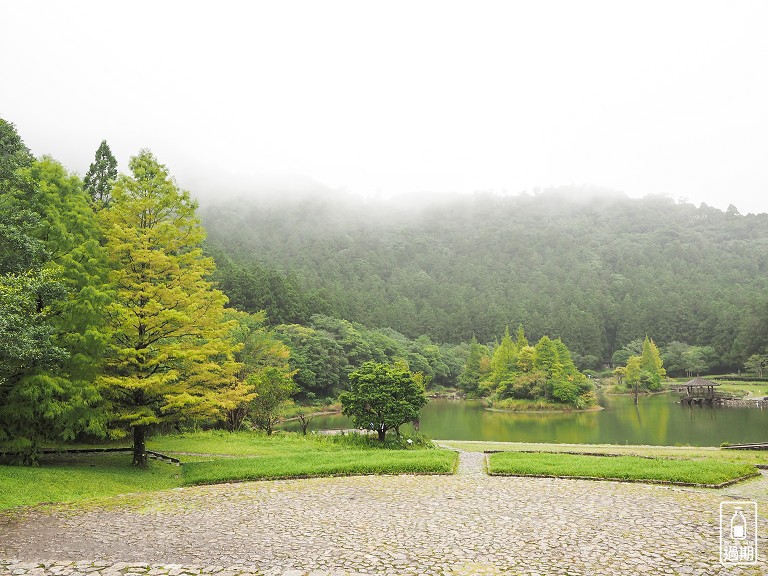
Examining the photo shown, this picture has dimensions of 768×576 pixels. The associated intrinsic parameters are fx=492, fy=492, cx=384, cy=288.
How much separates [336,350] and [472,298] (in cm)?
7714

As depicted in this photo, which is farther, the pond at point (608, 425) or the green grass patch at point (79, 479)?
the pond at point (608, 425)

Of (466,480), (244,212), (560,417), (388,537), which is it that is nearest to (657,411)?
(560,417)

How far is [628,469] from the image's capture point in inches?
574

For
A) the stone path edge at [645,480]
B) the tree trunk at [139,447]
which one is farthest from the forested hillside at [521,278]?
the stone path edge at [645,480]

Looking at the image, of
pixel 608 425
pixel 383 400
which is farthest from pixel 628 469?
pixel 608 425

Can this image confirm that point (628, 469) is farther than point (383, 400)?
No

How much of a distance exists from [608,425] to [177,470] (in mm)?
32193

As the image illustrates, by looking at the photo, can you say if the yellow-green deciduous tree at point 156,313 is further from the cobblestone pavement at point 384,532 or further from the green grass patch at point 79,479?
the cobblestone pavement at point 384,532

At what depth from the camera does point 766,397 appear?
51.7 metres

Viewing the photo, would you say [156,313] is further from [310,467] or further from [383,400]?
[383,400]

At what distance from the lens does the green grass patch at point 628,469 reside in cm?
1356

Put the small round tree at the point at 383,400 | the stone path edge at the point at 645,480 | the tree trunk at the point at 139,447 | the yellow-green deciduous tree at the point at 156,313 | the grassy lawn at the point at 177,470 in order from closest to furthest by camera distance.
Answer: the grassy lawn at the point at 177,470 → the stone path edge at the point at 645,480 → the yellow-green deciduous tree at the point at 156,313 → the tree trunk at the point at 139,447 → the small round tree at the point at 383,400

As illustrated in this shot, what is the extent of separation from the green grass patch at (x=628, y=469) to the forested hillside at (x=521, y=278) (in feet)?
183

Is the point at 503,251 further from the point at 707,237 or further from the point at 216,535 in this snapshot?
the point at 216,535
